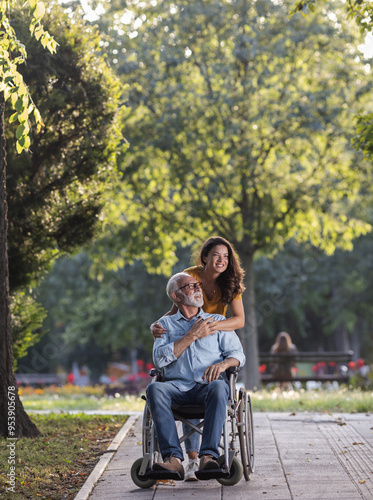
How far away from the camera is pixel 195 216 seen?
15.4 metres

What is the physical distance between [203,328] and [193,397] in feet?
1.61

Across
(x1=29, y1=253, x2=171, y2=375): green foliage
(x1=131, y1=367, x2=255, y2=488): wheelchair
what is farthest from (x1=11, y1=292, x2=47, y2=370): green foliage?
(x1=29, y1=253, x2=171, y2=375): green foliage

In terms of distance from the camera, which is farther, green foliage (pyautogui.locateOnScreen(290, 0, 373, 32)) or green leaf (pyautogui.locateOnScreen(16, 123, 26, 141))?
green foliage (pyautogui.locateOnScreen(290, 0, 373, 32))

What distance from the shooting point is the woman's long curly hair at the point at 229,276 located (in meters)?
5.86

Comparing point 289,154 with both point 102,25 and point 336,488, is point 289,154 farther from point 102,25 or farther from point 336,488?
point 336,488

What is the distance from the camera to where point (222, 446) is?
16.8 feet

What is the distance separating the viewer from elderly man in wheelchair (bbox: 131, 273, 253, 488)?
489 centimetres

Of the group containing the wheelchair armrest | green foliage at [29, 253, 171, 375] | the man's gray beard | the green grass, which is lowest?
the green grass

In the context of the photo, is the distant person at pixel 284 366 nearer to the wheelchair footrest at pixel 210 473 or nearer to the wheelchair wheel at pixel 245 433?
the wheelchair wheel at pixel 245 433

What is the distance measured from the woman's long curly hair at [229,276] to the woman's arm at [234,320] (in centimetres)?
6

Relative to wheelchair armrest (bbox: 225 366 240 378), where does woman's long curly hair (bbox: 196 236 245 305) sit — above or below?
above

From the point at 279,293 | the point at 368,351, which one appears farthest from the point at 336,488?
the point at 368,351

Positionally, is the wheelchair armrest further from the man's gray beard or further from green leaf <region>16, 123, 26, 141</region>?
green leaf <region>16, 123, 26, 141</region>

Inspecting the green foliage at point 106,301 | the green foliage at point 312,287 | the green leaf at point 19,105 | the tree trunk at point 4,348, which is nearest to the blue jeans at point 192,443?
the tree trunk at point 4,348
